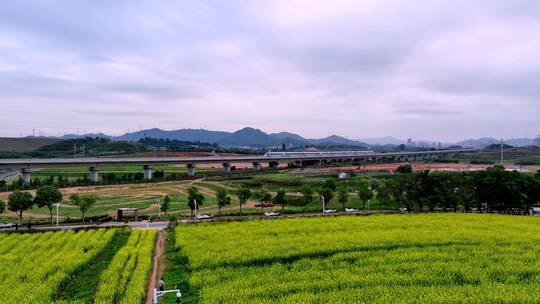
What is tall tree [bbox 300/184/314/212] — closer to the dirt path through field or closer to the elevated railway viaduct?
the dirt path through field

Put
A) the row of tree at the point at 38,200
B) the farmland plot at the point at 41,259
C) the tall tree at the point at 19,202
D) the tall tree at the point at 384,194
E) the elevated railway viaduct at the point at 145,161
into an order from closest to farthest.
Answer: the farmland plot at the point at 41,259
the tall tree at the point at 19,202
the row of tree at the point at 38,200
the tall tree at the point at 384,194
the elevated railway viaduct at the point at 145,161

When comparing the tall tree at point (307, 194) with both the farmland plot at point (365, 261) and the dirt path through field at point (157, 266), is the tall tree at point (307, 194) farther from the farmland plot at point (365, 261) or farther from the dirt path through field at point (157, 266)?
the dirt path through field at point (157, 266)

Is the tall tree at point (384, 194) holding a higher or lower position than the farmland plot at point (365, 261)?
higher

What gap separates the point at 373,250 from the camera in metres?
26.8

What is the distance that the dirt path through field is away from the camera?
21.1m

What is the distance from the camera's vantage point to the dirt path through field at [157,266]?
69.1 ft

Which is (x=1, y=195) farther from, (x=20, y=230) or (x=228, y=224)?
(x=228, y=224)

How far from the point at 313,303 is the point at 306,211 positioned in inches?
1117


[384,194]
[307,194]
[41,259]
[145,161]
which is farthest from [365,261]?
[145,161]

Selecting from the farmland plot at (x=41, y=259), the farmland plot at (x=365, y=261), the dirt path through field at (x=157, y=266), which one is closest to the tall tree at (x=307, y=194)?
the farmland plot at (x=365, y=261)

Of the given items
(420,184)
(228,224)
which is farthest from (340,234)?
(420,184)

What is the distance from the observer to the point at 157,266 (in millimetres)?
25391

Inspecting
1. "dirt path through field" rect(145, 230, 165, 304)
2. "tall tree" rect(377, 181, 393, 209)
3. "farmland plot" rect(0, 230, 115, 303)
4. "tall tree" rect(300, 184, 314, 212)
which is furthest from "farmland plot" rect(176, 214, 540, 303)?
"tall tree" rect(300, 184, 314, 212)

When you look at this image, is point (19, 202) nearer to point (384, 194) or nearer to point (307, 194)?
point (307, 194)
